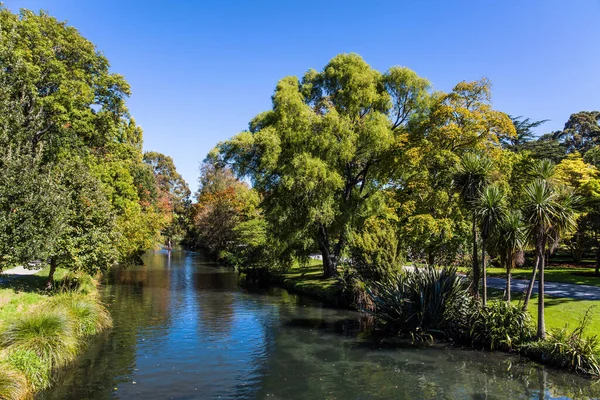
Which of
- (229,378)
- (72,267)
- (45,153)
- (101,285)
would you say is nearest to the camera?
(229,378)

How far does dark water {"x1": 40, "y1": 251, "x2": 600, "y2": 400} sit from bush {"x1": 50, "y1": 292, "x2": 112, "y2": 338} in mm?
706

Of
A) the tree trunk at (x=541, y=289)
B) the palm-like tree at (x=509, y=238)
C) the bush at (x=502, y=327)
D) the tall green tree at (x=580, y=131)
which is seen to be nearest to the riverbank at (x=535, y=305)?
the tree trunk at (x=541, y=289)

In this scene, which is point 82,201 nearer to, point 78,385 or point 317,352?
point 78,385

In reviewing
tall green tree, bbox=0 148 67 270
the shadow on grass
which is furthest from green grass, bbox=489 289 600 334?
the shadow on grass

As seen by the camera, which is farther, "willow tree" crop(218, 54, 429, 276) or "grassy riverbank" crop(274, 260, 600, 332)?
"willow tree" crop(218, 54, 429, 276)

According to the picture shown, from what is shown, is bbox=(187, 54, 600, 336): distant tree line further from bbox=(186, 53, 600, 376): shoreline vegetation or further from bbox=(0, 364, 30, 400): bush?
bbox=(0, 364, 30, 400): bush

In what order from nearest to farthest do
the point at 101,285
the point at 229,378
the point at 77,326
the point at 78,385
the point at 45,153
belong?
the point at 78,385, the point at 229,378, the point at 77,326, the point at 45,153, the point at 101,285

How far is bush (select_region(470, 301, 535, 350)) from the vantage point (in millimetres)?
15672

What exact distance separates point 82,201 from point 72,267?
3.55 meters

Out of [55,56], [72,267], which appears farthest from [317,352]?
[55,56]

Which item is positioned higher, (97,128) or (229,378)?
(97,128)

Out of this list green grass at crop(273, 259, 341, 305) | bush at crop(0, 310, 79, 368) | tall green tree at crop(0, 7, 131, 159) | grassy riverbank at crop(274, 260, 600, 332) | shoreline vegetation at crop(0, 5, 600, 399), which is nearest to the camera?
bush at crop(0, 310, 79, 368)

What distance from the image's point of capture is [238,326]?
21.0 meters

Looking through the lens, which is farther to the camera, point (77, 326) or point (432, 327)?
point (432, 327)
